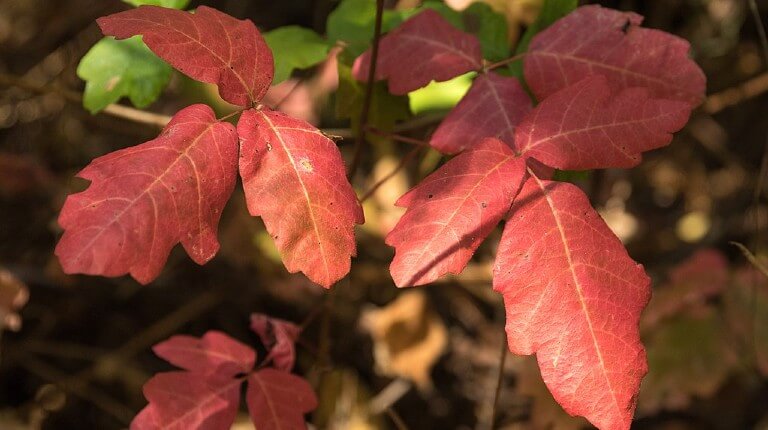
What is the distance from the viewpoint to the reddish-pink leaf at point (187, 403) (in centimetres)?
106

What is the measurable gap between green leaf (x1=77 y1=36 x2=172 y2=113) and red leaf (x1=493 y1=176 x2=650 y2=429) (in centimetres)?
66

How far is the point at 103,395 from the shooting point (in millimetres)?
2189

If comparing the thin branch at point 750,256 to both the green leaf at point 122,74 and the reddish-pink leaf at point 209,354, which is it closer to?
the reddish-pink leaf at point 209,354

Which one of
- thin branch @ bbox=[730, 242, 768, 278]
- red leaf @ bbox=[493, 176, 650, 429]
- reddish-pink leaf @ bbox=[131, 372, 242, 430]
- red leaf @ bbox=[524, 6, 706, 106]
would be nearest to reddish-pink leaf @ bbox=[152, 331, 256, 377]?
reddish-pink leaf @ bbox=[131, 372, 242, 430]

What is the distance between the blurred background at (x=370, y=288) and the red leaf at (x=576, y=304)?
2.81 feet

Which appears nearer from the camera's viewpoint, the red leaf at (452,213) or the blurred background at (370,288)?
the red leaf at (452,213)

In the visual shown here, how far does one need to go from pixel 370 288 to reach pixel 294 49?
3.98ft

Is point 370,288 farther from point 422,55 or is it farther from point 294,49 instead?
point 422,55

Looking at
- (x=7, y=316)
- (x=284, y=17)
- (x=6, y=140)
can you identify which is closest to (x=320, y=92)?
(x=284, y=17)

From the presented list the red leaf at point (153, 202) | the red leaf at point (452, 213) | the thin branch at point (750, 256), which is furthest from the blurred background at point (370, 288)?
the red leaf at point (153, 202)

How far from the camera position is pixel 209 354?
120 centimetres

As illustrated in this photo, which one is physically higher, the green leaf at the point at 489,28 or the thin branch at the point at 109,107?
the green leaf at the point at 489,28

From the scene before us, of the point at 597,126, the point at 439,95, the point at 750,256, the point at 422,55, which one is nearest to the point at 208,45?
the point at 422,55

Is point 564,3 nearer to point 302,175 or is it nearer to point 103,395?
point 302,175
